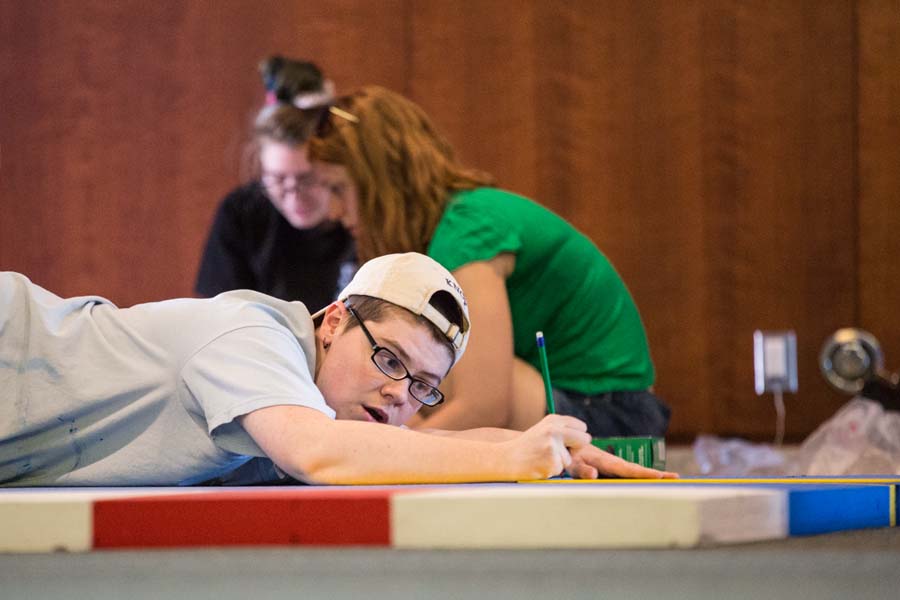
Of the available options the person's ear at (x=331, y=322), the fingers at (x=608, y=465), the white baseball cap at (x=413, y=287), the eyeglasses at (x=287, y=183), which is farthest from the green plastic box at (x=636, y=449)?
the eyeglasses at (x=287, y=183)

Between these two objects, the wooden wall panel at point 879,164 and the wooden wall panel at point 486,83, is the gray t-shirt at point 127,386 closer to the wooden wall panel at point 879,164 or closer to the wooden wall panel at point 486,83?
the wooden wall panel at point 486,83

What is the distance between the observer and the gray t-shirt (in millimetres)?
1359

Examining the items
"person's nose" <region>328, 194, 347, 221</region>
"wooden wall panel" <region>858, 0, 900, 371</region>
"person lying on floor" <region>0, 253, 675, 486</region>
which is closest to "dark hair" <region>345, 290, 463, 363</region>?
"person lying on floor" <region>0, 253, 675, 486</region>

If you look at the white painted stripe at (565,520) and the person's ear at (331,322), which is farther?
the person's ear at (331,322)

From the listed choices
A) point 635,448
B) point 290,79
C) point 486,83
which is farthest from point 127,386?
point 486,83

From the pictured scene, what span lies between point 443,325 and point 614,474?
0.29m

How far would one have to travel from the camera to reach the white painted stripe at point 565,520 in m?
0.86

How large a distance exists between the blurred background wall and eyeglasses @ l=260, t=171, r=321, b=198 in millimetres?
1070

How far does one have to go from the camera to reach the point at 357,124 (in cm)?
238

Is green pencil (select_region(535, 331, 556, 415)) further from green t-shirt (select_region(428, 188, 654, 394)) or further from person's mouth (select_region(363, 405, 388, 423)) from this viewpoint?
green t-shirt (select_region(428, 188, 654, 394))

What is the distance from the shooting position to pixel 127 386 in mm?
1398

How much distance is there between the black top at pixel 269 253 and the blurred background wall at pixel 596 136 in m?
0.51

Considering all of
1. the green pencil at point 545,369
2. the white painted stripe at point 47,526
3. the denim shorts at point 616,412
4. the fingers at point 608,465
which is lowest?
the denim shorts at point 616,412

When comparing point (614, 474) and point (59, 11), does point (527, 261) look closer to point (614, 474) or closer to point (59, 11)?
point (614, 474)
